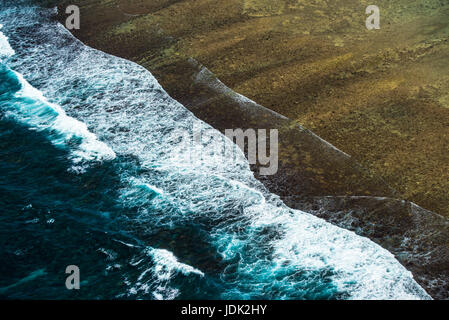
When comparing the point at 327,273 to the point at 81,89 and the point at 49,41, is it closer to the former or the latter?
the point at 81,89

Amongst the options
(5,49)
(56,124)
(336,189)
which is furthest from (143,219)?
(5,49)

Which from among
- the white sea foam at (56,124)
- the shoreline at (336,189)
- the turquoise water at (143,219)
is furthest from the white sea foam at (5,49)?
the shoreline at (336,189)

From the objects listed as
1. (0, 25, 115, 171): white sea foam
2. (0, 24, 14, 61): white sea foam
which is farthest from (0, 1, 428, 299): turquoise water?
(0, 24, 14, 61): white sea foam

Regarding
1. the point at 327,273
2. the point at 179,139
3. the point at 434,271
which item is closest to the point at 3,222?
the point at 179,139

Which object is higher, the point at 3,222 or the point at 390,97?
the point at 390,97

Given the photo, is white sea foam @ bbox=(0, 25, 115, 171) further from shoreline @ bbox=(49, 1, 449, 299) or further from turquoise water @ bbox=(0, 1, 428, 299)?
shoreline @ bbox=(49, 1, 449, 299)

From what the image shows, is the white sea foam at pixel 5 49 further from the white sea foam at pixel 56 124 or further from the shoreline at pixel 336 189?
the shoreline at pixel 336 189
